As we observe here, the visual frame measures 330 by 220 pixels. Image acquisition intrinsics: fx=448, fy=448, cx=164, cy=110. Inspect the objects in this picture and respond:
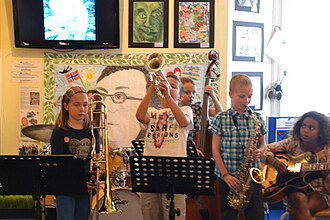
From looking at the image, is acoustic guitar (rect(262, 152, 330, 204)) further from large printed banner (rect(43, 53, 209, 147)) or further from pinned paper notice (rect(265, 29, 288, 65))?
pinned paper notice (rect(265, 29, 288, 65))

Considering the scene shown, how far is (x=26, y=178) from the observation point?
8.82 ft

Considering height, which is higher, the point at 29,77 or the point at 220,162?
the point at 29,77

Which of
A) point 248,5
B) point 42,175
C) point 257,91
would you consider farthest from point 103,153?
point 248,5

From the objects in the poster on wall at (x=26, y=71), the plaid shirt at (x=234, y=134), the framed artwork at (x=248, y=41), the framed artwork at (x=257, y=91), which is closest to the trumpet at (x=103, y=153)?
the plaid shirt at (x=234, y=134)

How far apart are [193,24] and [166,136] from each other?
64.0 inches

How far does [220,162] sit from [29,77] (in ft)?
7.35

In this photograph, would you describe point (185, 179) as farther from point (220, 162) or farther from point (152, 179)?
point (220, 162)

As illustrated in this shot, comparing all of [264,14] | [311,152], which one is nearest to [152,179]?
[311,152]

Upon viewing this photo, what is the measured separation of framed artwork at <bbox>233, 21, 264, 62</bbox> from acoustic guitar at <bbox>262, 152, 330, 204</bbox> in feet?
4.67

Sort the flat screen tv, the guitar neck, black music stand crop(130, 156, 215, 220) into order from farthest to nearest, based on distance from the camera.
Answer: the flat screen tv
the guitar neck
black music stand crop(130, 156, 215, 220)

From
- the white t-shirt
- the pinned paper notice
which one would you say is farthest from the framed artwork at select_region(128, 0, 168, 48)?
the white t-shirt

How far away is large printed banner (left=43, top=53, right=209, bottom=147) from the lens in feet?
14.3

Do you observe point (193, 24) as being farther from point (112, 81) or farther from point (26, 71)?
point (26, 71)

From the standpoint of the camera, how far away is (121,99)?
14.3 feet
